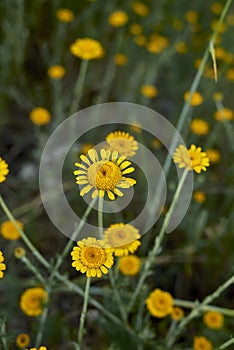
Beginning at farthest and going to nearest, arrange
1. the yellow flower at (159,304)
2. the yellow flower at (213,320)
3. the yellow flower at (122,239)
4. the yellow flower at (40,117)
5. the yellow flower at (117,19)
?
the yellow flower at (117,19) → the yellow flower at (40,117) → the yellow flower at (213,320) → the yellow flower at (159,304) → the yellow flower at (122,239)

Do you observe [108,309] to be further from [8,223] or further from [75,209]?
[75,209]

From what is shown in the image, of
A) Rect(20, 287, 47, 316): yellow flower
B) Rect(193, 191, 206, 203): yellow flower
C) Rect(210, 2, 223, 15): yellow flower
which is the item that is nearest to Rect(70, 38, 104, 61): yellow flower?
Rect(193, 191, 206, 203): yellow flower

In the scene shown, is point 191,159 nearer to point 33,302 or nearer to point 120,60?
point 33,302

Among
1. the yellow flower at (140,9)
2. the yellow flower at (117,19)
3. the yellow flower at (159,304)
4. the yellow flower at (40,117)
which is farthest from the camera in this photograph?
the yellow flower at (140,9)

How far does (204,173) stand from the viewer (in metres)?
2.06

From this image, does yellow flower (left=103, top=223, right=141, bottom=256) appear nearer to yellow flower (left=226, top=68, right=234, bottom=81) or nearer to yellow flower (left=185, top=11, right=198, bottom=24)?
yellow flower (left=226, top=68, right=234, bottom=81)

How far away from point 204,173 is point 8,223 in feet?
3.14

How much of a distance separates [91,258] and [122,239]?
235 millimetres

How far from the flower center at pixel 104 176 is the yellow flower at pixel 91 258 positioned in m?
0.11

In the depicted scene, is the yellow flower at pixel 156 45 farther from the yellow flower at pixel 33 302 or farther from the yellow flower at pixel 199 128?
the yellow flower at pixel 33 302

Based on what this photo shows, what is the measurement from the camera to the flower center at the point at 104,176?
93 cm

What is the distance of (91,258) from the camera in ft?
2.95

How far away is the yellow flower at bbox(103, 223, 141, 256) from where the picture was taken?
43.5 inches

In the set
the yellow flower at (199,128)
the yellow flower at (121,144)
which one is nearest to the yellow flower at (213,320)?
the yellow flower at (121,144)
